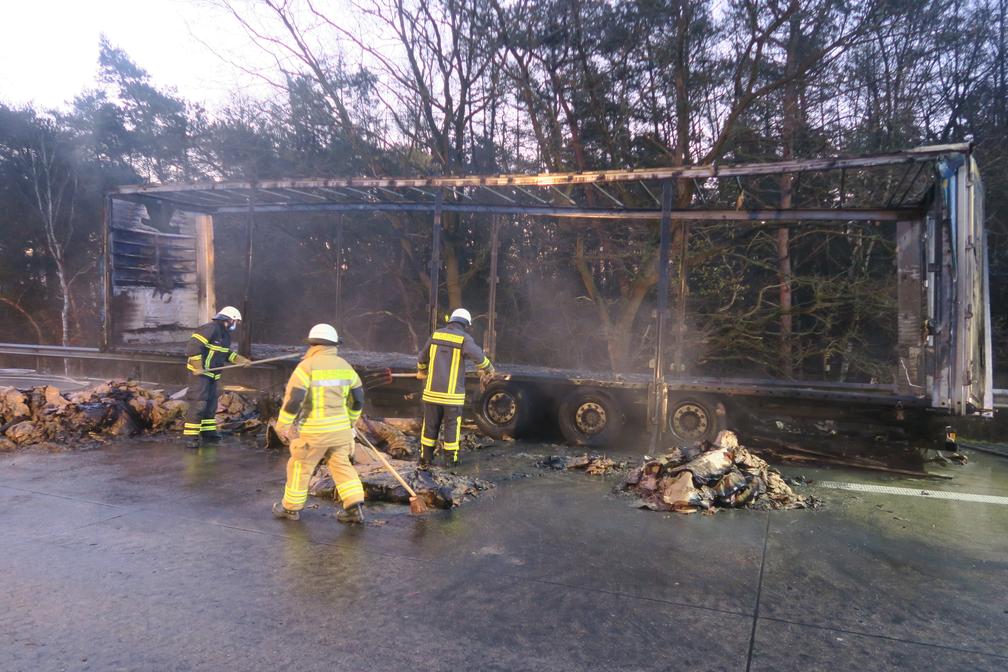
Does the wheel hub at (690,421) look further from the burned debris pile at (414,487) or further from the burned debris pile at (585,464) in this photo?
the burned debris pile at (414,487)

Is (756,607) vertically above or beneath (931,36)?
beneath

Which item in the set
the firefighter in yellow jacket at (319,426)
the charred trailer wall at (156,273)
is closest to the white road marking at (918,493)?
the firefighter in yellow jacket at (319,426)

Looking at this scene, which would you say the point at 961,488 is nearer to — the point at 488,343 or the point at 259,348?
the point at 488,343

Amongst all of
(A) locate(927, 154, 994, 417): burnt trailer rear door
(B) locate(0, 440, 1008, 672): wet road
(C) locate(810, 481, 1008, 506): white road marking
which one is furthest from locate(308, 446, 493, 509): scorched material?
(A) locate(927, 154, 994, 417): burnt trailer rear door

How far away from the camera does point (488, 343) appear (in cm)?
1016

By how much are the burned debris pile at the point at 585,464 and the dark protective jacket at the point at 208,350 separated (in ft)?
13.6

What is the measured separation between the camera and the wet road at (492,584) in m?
3.14

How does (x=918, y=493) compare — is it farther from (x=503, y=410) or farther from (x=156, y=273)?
(x=156, y=273)

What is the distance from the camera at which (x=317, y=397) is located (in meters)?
5.09

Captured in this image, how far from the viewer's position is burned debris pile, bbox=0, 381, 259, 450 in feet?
26.0

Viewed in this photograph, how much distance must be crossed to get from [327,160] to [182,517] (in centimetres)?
1125

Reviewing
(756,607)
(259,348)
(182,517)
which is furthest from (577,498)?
(259,348)

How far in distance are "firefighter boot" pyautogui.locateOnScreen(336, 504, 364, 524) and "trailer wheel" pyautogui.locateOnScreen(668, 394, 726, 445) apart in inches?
183

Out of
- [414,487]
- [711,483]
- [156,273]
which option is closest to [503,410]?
[414,487]
